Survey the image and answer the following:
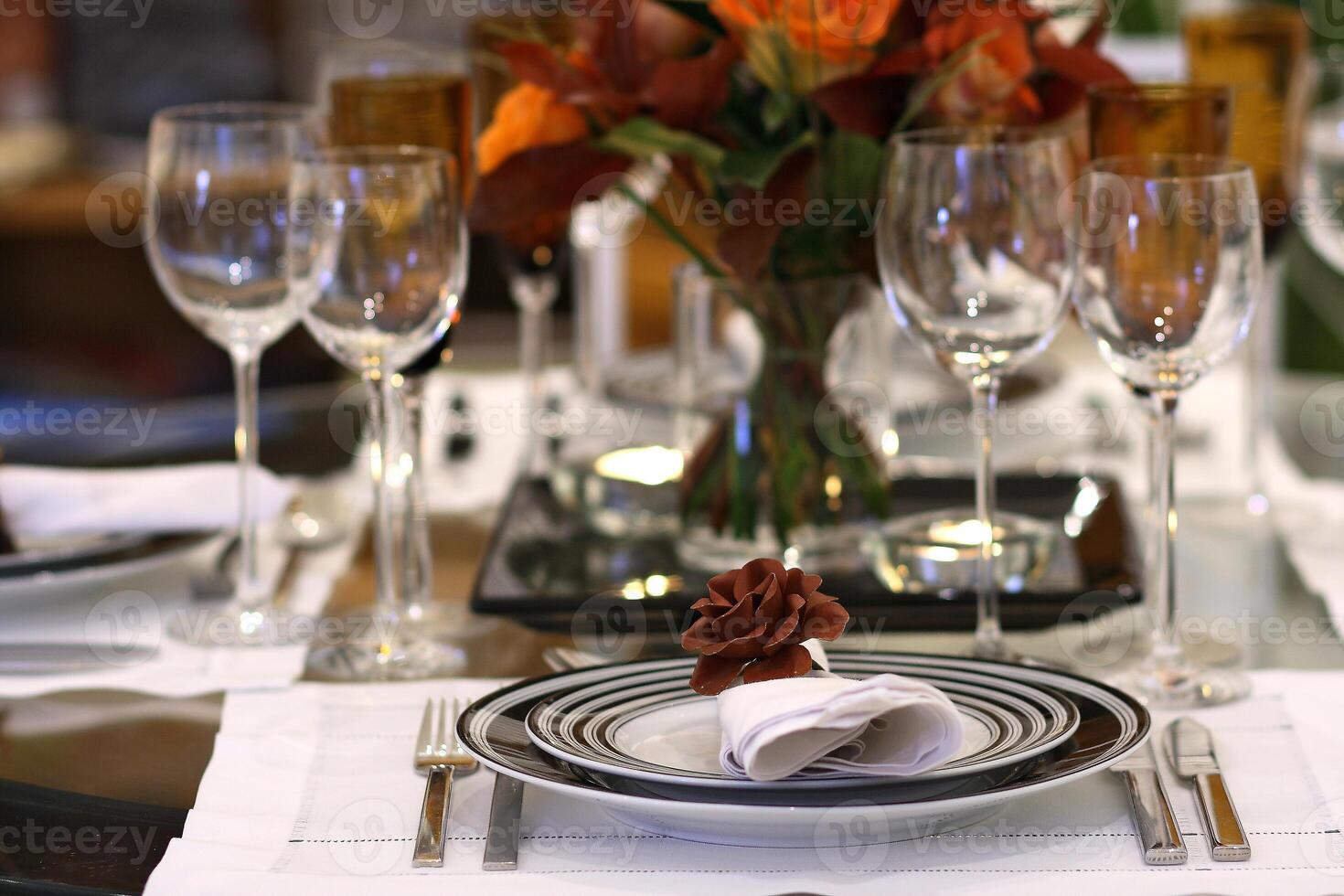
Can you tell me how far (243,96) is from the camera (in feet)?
12.6

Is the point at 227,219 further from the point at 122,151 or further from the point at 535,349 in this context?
the point at 122,151

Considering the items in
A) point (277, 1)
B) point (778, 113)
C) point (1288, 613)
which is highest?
point (277, 1)

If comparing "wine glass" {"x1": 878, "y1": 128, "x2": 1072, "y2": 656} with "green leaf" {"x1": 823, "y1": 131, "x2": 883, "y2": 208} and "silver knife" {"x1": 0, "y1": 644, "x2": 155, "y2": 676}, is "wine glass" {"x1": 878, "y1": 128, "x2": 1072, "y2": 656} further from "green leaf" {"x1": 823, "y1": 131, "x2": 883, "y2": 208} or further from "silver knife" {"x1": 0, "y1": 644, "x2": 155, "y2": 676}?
"silver knife" {"x1": 0, "y1": 644, "x2": 155, "y2": 676}

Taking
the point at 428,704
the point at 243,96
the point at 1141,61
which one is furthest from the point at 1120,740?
the point at 243,96

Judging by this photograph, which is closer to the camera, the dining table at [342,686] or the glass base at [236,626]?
the dining table at [342,686]

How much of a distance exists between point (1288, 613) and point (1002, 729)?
37cm

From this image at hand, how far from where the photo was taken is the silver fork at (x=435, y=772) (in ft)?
2.11

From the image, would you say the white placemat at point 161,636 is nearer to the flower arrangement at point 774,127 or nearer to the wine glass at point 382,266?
the wine glass at point 382,266

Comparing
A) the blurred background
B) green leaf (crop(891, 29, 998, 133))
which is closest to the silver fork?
green leaf (crop(891, 29, 998, 133))

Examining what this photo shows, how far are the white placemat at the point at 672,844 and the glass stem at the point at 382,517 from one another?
15 cm

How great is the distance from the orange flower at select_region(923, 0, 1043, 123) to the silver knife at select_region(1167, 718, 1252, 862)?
1.26 feet

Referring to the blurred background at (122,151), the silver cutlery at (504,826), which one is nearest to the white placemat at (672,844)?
the silver cutlery at (504,826)

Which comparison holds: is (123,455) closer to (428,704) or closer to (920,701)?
(428,704)

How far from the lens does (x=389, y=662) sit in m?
0.90
